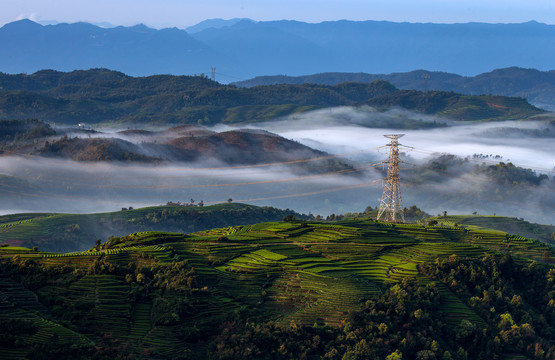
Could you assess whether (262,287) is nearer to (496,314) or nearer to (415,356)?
(415,356)

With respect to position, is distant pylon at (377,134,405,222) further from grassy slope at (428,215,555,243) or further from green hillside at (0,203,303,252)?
green hillside at (0,203,303,252)

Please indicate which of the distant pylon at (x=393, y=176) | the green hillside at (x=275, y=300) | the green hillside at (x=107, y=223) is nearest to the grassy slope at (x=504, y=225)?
the distant pylon at (x=393, y=176)

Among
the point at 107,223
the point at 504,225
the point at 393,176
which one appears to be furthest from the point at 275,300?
the point at 504,225

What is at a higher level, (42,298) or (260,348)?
(42,298)

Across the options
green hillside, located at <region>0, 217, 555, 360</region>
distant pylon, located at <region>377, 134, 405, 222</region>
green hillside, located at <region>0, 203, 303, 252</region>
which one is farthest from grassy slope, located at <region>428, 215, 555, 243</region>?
green hillside, located at <region>0, 217, 555, 360</region>

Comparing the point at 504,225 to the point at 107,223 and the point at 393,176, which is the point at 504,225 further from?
the point at 107,223

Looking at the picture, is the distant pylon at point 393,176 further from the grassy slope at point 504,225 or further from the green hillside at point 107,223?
the green hillside at point 107,223

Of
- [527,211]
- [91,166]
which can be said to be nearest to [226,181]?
[91,166]
